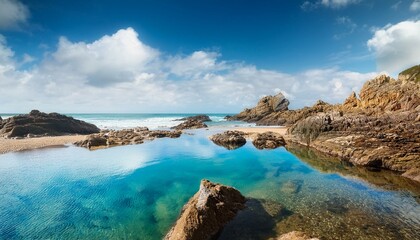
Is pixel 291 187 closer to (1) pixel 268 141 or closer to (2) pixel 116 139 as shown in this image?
(1) pixel 268 141

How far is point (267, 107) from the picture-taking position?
330ft

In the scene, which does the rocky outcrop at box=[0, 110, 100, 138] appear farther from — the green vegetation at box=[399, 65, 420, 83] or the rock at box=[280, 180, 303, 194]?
the green vegetation at box=[399, 65, 420, 83]

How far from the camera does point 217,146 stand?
41.5 m

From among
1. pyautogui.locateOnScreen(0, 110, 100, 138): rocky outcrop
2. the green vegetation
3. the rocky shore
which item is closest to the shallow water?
the rocky shore

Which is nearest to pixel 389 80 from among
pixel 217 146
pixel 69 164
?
pixel 217 146

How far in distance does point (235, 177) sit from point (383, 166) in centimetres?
1566

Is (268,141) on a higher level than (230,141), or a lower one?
higher

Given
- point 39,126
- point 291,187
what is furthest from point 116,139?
point 291,187

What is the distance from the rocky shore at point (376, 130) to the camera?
24.7 metres

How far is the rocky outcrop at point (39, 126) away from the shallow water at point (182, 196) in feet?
Result: 78.0

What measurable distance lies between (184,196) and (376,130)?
24.1 meters

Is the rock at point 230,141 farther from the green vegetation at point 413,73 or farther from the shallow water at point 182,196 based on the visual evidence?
the green vegetation at point 413,73

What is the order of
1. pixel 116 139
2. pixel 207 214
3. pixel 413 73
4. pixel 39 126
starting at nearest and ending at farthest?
1. pixel 207 214
2. pixel 116 139
3. pixel 39 126
4. pixel 413 73

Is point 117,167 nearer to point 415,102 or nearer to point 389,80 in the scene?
point 415,102
